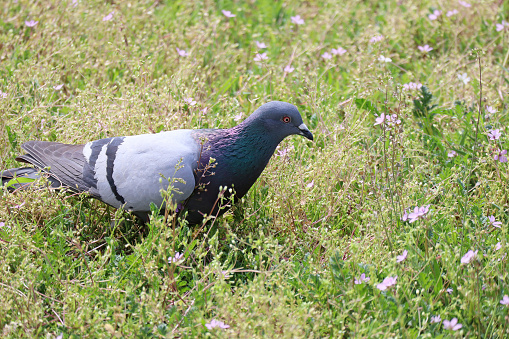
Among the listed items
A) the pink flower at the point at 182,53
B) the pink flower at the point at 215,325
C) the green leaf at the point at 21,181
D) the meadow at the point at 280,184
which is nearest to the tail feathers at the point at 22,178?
the green leaf at the point at 21,181

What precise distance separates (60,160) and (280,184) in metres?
1.47

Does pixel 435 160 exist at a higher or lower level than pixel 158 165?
lower

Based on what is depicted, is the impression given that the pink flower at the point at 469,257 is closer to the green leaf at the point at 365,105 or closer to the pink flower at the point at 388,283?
the pink flower at the point at 388,283

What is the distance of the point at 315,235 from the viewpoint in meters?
3.31

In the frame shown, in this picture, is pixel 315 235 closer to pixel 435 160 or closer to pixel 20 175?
pixel 435 160

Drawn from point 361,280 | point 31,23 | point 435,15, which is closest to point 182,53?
point 31,23

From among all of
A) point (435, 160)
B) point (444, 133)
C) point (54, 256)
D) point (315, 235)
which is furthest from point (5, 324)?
point (444, 133)

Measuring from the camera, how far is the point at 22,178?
3650mm

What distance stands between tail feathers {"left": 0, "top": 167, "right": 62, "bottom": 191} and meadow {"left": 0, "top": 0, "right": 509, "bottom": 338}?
0.12m

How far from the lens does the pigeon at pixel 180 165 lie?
3.38 meters

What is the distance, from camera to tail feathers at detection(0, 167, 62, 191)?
11.6 feet

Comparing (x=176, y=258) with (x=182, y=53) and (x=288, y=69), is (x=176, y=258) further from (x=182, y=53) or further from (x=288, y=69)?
(x=182, y=53)

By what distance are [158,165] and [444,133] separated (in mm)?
2372

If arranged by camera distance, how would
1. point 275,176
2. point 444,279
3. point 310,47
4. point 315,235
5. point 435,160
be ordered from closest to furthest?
point 444,279 → point 315,235 → point 275,176 → point 435,160 → point 310,47
